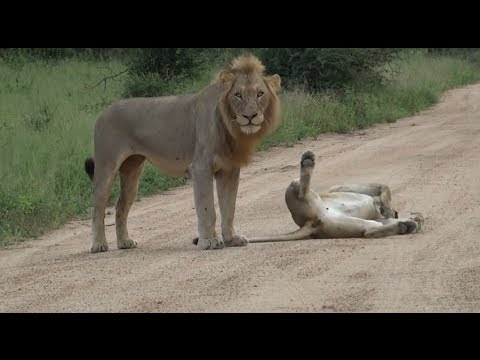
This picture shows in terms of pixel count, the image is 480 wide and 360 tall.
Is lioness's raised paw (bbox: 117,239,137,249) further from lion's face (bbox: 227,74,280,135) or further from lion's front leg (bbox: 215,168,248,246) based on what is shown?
lion's face (bbox: 227,74,280,135)

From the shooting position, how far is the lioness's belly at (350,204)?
783cm

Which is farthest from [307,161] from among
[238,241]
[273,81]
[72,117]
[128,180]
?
[72,117]

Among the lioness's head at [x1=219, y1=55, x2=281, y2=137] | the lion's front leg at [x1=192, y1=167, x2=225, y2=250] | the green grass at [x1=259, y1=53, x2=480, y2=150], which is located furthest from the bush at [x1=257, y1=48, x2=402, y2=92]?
the lion's front leg at [x1=192, y1=167, x2=225, y2=250]

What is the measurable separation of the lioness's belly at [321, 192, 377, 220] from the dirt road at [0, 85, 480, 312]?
17.7 inches

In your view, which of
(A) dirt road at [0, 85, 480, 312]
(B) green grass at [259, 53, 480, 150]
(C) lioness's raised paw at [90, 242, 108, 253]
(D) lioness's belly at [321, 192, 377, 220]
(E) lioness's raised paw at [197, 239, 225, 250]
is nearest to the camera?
(A) dirt road at [0, 85, 480, 312]

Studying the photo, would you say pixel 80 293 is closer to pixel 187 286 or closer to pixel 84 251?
pixel 187 286

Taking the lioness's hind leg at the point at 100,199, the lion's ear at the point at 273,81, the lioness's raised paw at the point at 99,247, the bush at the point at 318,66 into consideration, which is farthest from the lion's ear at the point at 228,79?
the bush at the point at 318,66

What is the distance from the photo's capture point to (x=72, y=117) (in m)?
14.2

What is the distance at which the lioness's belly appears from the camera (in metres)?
7.83

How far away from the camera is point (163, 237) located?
8422 mm

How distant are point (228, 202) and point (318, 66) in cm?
1026

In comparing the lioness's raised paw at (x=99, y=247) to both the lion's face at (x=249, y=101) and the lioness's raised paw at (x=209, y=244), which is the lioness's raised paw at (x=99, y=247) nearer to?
the lioness's raised paw at (x=209, y=244)

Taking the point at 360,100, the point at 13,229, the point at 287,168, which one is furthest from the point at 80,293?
the point at 360,100
